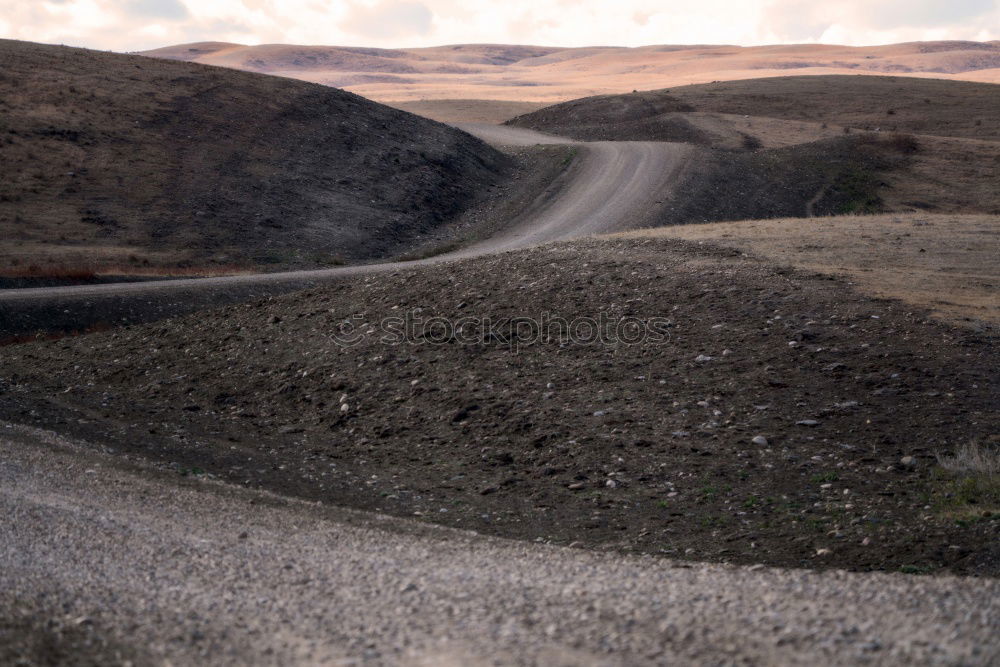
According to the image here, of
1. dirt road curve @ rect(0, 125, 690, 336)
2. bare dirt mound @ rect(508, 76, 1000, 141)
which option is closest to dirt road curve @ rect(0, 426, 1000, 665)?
dirt road curve @ rect(0, 125, 690, 336)

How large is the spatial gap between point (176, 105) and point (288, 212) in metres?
10.9

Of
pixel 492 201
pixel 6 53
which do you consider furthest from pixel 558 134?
pixel 6 53

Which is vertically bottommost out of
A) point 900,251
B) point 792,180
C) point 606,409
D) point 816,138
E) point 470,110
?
point 606,409

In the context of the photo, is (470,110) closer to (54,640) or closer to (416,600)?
(416,600)

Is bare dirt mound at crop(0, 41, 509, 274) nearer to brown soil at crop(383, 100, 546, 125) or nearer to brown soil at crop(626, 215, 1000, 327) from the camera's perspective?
brown soil at crop(626, 215, 1000, 327)

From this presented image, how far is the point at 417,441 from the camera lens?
11.4 metres

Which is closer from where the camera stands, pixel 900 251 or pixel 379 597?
pixel 379 597

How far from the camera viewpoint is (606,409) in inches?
445

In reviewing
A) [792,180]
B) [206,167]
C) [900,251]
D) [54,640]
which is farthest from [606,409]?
[792,180]

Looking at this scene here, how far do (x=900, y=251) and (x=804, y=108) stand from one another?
1593 inches

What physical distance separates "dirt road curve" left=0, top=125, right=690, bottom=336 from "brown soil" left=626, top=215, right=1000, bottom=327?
9.07 meters

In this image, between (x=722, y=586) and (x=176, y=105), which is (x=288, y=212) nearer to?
(x=176, y=105)

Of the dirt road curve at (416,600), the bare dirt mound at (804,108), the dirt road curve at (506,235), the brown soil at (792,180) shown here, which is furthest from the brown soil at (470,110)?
the dirt road curve at (416,600)

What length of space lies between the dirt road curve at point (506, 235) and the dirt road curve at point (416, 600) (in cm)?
1287
